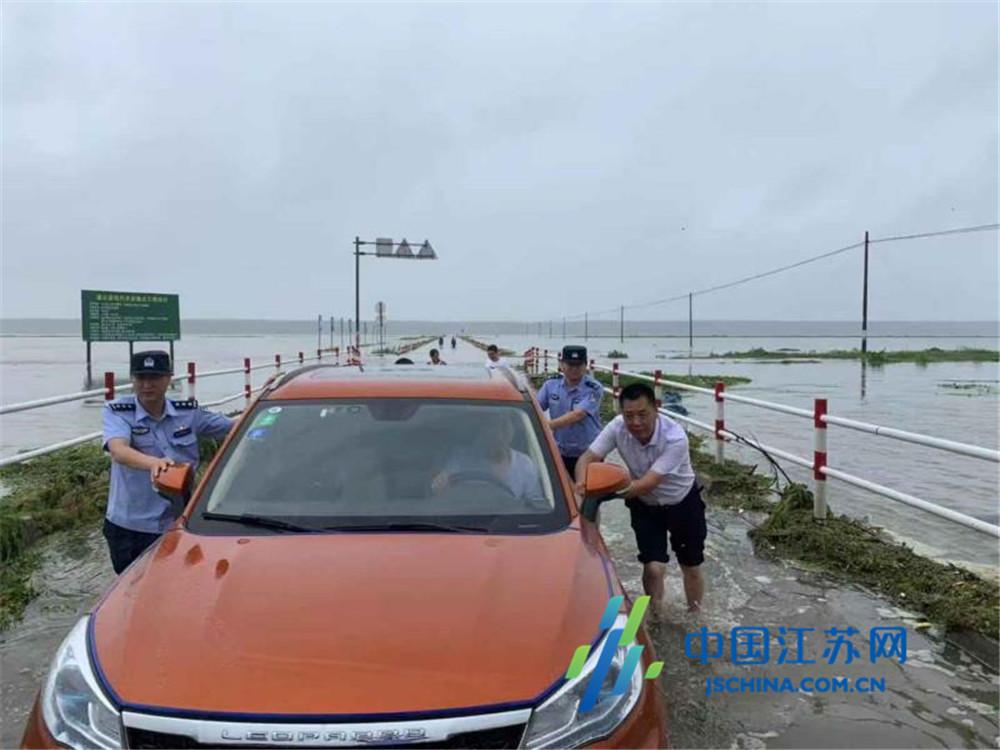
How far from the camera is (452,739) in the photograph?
1.97 metres

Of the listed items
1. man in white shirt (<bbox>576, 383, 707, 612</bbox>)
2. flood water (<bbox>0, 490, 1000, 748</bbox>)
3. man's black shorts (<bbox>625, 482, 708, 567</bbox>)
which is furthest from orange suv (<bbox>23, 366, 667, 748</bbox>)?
man's black shorts (<bbox>625, 482, 708, 567</bbox>)

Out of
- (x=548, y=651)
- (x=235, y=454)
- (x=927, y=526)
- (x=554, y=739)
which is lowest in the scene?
(x=927, y=526)

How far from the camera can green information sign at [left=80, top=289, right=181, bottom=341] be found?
18875 mm

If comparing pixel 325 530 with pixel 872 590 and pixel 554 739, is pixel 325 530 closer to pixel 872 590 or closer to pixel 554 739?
pixel 554 739

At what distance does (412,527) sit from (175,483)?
3.48 feet

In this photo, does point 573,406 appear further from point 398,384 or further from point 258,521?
point 258,521

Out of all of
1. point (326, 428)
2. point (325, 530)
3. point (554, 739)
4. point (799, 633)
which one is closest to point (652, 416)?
point (799, 633)

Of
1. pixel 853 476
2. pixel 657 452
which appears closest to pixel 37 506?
pixel 657 452

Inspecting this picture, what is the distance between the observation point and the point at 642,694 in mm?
2295

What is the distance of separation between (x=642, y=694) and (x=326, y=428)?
1.84m

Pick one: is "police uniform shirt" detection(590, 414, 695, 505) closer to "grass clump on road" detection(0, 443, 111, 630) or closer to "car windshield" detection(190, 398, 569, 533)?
"car windshield" detection(190, 398, 569, 533)

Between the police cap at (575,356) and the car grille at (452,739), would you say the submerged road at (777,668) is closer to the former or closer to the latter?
the car grille at (452,739)

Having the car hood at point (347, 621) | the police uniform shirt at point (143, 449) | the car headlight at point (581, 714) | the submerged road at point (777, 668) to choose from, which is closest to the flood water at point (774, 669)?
the submerged road at point (777, 668)

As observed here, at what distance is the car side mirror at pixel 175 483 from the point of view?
3.27 meters
